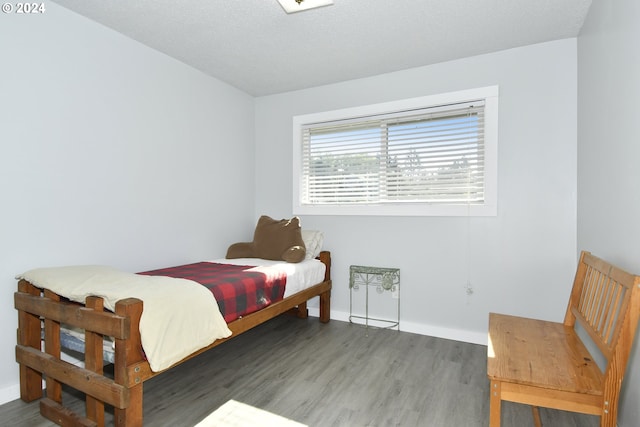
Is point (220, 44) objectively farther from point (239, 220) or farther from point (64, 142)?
point (239, 220)

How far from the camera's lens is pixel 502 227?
2.88 metres

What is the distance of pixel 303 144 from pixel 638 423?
3309 mm

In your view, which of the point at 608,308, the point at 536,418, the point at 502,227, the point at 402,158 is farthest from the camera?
the point at 402,158

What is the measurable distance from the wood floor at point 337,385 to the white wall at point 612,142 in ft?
2.59

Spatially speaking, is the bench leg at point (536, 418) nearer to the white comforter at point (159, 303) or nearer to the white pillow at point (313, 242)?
the white comforter at point (159, 303)

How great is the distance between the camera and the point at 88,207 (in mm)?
2379

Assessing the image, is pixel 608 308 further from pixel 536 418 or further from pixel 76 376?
pixel 76 376

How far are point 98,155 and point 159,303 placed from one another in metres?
1.43

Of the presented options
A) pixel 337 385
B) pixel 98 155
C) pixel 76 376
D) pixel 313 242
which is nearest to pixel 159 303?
pixel 76 376

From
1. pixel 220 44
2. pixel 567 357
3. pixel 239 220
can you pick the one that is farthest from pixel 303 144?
pixel 567 357

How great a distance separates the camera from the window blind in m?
3.05
